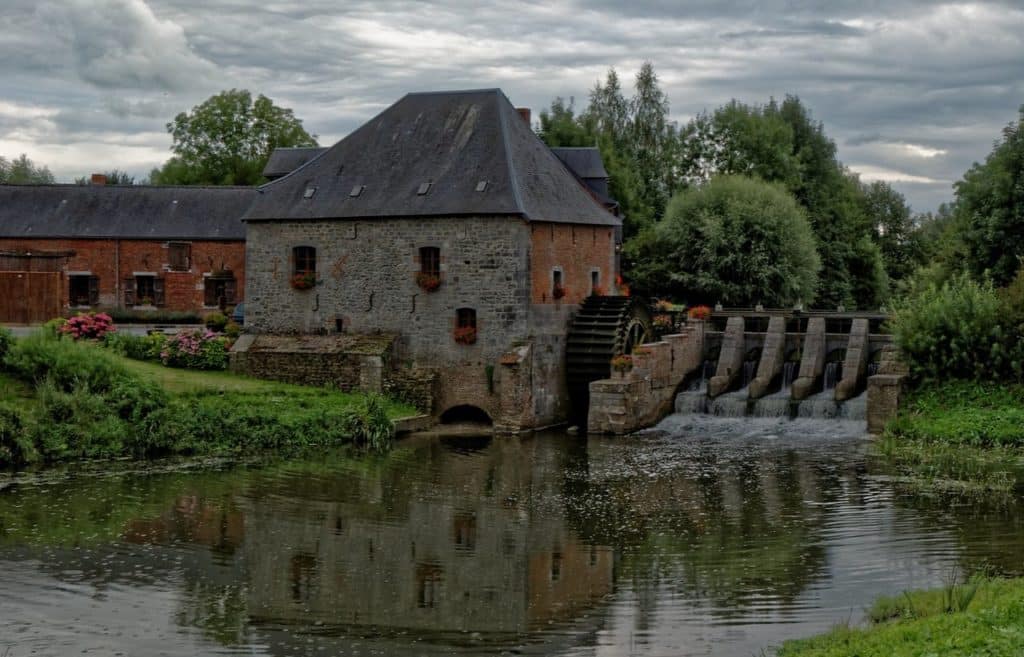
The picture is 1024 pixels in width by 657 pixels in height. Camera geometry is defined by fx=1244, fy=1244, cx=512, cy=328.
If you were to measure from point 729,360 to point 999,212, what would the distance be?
31.1ft

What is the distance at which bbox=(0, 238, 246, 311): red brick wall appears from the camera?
4078 centimetres

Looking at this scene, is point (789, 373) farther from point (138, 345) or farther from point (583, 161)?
point (138, 345)

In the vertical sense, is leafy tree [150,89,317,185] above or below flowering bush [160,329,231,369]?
above

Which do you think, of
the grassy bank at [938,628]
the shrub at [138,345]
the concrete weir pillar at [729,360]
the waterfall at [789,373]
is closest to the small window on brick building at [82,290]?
the shrub at [138,345]

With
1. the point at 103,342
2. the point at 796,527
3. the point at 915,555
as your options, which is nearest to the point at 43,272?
the point at 103,342

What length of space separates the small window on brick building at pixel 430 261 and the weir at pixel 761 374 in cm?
456

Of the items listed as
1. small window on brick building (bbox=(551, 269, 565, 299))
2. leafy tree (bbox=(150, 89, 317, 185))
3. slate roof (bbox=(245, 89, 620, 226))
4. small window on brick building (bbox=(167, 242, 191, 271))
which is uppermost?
leafy tree (bbox=(150, 89, 317, 185))

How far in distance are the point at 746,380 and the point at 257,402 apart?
461 inches

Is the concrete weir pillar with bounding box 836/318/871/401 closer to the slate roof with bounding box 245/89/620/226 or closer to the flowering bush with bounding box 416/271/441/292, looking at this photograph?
the slate roof with bounding box 245/89/620/226

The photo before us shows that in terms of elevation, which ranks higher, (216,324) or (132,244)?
(132,244)

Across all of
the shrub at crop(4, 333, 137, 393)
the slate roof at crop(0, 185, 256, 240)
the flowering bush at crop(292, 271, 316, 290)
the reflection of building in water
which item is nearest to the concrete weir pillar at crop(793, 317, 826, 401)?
the reflection of building in water

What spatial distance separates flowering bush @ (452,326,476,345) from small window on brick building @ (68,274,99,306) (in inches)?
707

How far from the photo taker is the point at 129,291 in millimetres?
41031

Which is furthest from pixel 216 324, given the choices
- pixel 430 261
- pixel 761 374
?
pixel 761 374
